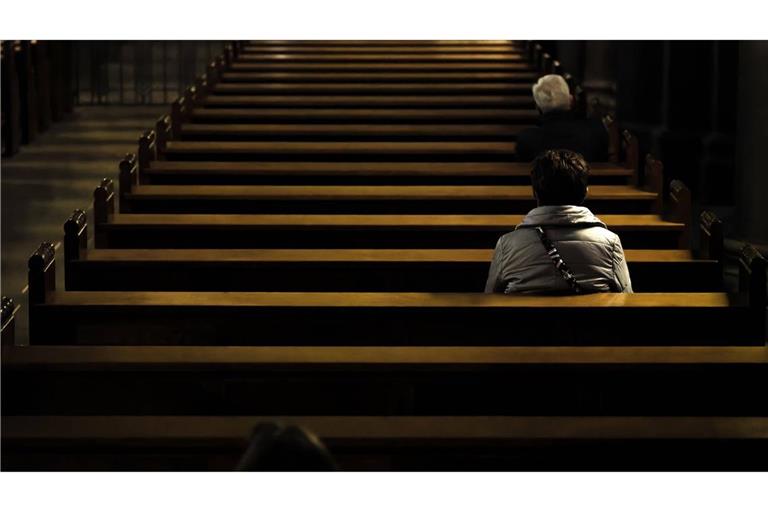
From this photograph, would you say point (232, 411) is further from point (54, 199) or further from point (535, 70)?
point (54, 199)

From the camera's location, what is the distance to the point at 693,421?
10.1 feet

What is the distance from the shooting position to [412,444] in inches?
115

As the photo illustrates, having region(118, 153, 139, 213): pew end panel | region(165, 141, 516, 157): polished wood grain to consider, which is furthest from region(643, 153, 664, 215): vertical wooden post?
region(118, 153, 139, 213): pew end panel

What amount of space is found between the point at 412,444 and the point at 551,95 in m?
3.84

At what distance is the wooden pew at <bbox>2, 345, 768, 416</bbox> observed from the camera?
334 centimetres

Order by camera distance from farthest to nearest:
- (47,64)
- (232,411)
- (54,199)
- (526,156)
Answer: (47,64) → (54,199) → (526,156) → (232,411)

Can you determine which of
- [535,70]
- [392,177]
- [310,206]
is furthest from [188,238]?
[535,70]

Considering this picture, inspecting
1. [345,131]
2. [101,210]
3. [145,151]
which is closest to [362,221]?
[101,210]

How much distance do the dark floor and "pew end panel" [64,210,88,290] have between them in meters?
2.26

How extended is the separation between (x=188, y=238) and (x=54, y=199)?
654 centimetres

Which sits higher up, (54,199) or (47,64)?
(47,64)

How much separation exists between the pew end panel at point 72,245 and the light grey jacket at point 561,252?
1.54 metres

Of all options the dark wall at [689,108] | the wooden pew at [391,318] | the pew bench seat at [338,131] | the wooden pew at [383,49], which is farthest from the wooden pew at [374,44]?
the wooden pew at [391,318]

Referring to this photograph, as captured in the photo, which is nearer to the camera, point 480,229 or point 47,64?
point 480,229
